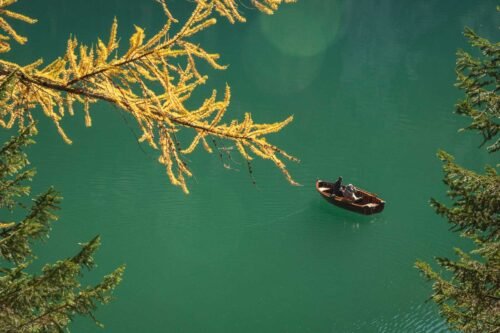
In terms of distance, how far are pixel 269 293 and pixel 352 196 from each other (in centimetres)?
620

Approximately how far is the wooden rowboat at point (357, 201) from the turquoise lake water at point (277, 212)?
1.65 ft

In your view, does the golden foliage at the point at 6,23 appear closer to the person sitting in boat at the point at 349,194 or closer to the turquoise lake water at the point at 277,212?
the turquoise lake water at the point at 277,212

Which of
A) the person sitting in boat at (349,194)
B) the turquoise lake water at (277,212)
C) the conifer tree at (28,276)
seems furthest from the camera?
the person sitting in boat at (349,194)

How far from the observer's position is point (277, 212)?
747 inches

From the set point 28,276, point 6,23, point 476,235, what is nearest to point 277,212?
point 476,235

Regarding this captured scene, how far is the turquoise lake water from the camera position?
534 inches

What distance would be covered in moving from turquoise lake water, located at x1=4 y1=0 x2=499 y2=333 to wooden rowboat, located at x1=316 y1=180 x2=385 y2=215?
50 centimetres

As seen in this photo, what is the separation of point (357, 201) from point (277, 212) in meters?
2.88

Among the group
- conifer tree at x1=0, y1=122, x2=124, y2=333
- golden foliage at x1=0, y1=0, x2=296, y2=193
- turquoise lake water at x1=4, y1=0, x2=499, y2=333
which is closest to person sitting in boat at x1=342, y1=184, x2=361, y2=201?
turquoise lake water at x1=4, y1=0, x2=499, y2=333

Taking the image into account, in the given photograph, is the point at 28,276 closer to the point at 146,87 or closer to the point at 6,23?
the point at 6,23

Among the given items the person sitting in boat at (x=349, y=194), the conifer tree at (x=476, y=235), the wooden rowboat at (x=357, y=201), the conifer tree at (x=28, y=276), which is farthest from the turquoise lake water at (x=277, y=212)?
the conifer tree at (x=476, y=235)

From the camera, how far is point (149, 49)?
3.12 meters

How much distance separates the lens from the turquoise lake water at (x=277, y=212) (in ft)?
44.5

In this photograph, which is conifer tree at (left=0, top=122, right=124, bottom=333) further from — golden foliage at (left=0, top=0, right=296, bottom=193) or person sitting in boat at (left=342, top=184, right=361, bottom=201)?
person sitting in boat at (left=342, top=184, right=361, bottom=201)
